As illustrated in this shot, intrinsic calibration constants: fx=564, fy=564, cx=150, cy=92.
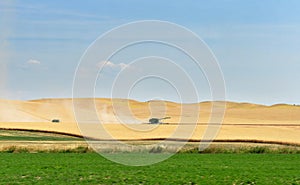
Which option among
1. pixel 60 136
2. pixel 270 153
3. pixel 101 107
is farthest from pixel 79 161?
pixel 101 107

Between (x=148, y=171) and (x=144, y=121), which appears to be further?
(x=144, y=121)

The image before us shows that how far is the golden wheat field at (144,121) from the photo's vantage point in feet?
266

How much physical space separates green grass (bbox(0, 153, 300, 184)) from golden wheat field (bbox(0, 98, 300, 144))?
52.8 feet

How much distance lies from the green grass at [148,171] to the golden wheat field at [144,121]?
16.1 m

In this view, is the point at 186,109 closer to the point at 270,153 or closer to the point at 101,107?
the point at 101,107

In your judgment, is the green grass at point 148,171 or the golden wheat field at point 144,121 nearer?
the green grass at point 148,171

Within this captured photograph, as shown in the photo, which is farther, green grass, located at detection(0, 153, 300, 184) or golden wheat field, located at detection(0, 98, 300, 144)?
golden wheat field, located at detection(0, 98, 300, 144)

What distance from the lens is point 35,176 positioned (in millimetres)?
31344

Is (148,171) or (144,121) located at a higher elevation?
(144,121)

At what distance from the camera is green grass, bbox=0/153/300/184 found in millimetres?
29969

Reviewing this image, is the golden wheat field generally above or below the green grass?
above

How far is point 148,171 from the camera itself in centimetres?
3447

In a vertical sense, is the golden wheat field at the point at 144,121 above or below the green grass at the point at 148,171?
above

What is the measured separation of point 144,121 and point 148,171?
3536 inches
